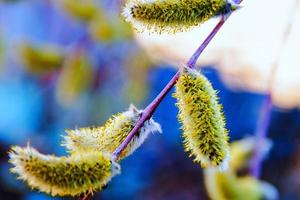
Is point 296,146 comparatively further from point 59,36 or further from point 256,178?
point 256,178

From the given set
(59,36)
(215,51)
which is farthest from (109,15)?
(59,36)

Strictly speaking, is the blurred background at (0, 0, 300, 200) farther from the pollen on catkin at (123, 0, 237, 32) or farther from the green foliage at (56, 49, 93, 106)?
the pollen on catkin at (123, 0, 237, 32)

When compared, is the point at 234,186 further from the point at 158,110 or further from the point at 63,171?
the point at 158,110

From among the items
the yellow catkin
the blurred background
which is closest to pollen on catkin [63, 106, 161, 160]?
the yellow catkin

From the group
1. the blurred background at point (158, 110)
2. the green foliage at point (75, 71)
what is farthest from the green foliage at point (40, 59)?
the blurred background at point (158, 110)

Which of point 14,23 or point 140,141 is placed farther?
point 14,23

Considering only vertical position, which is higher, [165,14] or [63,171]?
[165,14]

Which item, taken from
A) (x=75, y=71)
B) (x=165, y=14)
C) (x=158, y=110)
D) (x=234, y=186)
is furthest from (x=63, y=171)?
(x=158, y=110)
